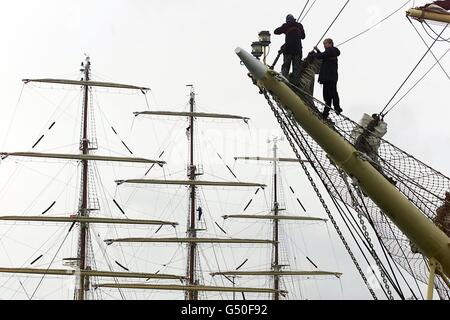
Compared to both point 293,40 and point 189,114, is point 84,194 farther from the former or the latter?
point 293,40

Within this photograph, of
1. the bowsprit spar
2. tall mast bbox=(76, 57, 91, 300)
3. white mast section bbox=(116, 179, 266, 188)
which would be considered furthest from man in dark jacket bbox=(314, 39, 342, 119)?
white mast section bbox=(116, 179, 266, 188)

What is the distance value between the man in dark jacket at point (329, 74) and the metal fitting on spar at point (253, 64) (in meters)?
1.07

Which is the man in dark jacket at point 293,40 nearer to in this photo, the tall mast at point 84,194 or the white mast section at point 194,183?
the tall mast at point 84,194

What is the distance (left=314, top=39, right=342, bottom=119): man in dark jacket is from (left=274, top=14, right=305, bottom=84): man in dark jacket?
47cm

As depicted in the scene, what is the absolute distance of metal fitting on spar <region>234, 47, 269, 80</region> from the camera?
18203 millimetres

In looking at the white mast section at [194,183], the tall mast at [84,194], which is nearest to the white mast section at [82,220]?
the tall mast at [84,194]

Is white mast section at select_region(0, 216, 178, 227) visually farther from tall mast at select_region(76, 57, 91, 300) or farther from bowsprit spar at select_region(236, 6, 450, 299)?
bowsprit spar at select_region(236, 6, 450, 299)

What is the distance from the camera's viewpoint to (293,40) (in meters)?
18.7

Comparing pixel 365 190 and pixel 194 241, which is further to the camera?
pixel 194 241

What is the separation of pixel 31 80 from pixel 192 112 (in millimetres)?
12399

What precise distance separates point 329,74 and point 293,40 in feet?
3.51
